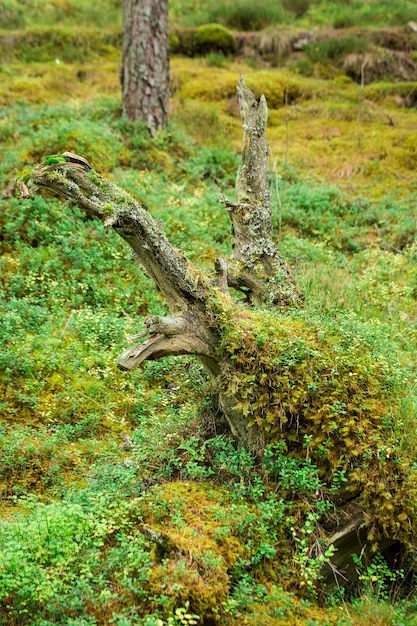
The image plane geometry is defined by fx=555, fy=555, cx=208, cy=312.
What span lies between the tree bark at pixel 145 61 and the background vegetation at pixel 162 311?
0.38 meters

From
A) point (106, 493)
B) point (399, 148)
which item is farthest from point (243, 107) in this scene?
point (399, 148)

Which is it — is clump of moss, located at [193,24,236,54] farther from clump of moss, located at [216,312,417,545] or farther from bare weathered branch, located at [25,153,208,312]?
clump of moss, located at [216,312,417,545]

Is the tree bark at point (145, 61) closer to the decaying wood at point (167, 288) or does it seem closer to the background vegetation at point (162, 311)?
the background vegetation at point (162, 311)

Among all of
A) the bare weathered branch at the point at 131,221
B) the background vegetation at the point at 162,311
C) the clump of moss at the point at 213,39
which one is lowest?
the background vegetation at the point at 162,311

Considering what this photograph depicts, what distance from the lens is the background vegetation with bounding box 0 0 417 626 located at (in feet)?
10.7

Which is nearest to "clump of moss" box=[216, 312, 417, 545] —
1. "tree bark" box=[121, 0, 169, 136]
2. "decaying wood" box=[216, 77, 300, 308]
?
"decaying wood" box=[216, 77, 300, 308]

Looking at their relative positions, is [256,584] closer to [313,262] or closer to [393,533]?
[393,533]

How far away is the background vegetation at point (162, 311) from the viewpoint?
10.7 feet

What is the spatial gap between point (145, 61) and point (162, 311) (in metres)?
5.33

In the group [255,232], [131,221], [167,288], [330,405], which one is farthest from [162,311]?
[330,405]

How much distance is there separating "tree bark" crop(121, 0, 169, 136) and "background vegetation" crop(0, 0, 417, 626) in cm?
38

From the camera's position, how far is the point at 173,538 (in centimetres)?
329

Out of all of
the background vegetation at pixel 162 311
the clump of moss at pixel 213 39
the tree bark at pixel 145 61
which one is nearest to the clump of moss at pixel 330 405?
the background vegetation at pixel 162 311

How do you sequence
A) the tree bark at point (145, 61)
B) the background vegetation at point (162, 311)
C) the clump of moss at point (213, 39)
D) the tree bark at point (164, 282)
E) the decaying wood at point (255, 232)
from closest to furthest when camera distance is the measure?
the background vegetation at point (162, 311), the tree bark at point (164, 282), the decaying wood at point (255, 232), the tree bark at point (145, 61), the clump of moss at point (213, 39)
